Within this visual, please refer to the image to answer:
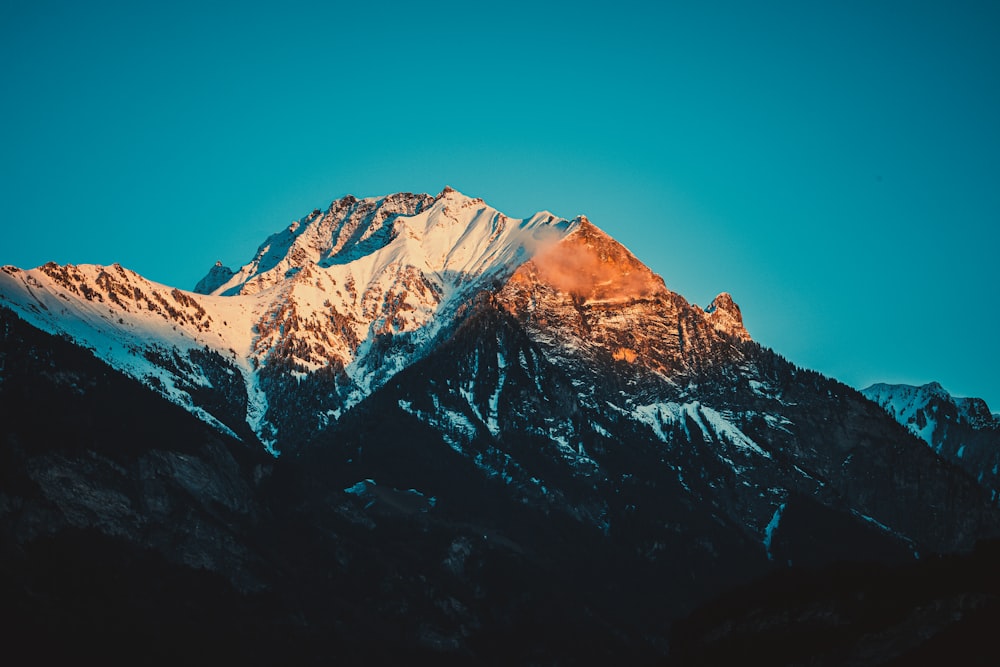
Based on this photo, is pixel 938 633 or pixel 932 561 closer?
pixel 938 633

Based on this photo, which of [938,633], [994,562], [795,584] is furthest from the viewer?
[795,584]

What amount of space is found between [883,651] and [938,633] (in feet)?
17.4

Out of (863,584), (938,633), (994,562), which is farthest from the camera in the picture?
(863,584)

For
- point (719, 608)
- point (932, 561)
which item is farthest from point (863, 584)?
point (719, 608)

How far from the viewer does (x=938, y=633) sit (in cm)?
12144

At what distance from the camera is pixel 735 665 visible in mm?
136625

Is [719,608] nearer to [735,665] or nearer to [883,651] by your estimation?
[735,665]

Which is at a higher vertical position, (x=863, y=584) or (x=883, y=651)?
(x=863, y=584)

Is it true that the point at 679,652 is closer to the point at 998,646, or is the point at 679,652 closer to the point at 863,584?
the point at 863,584

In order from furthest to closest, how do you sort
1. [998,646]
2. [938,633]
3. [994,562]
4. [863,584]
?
1. [863,584]
2. [994,562]
3. [938,633]
4. [998,646]

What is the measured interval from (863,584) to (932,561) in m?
9.42

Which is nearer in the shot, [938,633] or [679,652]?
[938,633]

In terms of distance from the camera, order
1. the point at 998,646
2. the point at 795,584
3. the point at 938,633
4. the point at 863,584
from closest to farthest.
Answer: the point at 998,646 < the point at 938,633 < the point at 863,584 < the point at 795,584

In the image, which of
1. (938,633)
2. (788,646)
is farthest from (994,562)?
(788,646)
